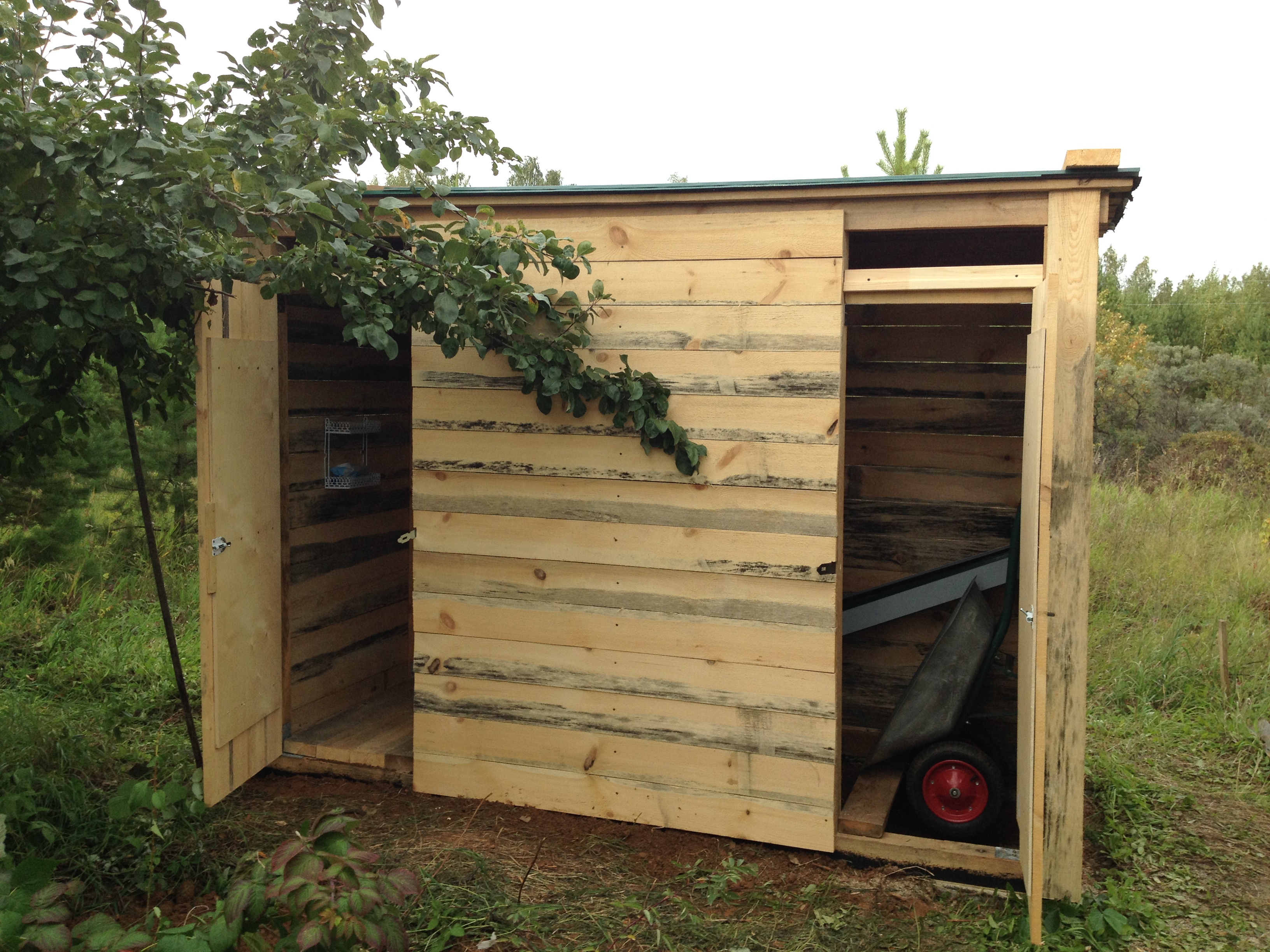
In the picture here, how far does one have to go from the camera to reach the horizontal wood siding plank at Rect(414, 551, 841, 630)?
3.58 m

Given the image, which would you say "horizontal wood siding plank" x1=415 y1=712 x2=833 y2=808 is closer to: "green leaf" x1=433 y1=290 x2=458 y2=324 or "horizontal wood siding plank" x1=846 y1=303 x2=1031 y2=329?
"green leaf" x1=433 y1=290 x2=458 y2=324

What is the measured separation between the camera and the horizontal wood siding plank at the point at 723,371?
138 inches

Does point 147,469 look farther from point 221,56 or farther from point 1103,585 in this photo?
point 1103,585

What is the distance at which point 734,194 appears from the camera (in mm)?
3520

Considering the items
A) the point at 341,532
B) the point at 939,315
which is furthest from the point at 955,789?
the point at 341,532

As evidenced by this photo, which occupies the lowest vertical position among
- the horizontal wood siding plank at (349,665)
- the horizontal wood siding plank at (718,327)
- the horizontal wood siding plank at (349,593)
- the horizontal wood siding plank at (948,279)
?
the horizontal wood siding plank at (349,665)

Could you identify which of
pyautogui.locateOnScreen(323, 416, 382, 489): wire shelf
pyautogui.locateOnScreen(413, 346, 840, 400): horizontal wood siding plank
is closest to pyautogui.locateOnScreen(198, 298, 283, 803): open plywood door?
pyautogui.locateOnScreen(323, 416, 382, 489): wire shelf

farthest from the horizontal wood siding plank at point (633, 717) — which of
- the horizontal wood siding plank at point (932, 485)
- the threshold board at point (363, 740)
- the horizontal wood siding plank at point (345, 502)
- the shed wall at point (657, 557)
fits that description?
the horizontal wood siding plank at point (932, 485)

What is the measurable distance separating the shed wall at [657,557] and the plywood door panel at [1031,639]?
647 millimetres

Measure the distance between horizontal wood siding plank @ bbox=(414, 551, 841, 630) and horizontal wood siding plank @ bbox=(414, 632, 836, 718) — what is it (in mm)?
189

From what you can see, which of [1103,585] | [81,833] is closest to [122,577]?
[81,833]

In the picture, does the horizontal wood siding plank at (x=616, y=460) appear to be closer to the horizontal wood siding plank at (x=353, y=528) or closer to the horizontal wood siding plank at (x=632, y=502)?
the horizontal wood siding plank at (x=632, y=502)

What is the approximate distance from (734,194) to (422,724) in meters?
2.50

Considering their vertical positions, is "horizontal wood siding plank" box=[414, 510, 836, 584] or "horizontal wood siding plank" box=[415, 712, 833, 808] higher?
"horizontal wood siding plank" box=[414, 510, 836, 584]
